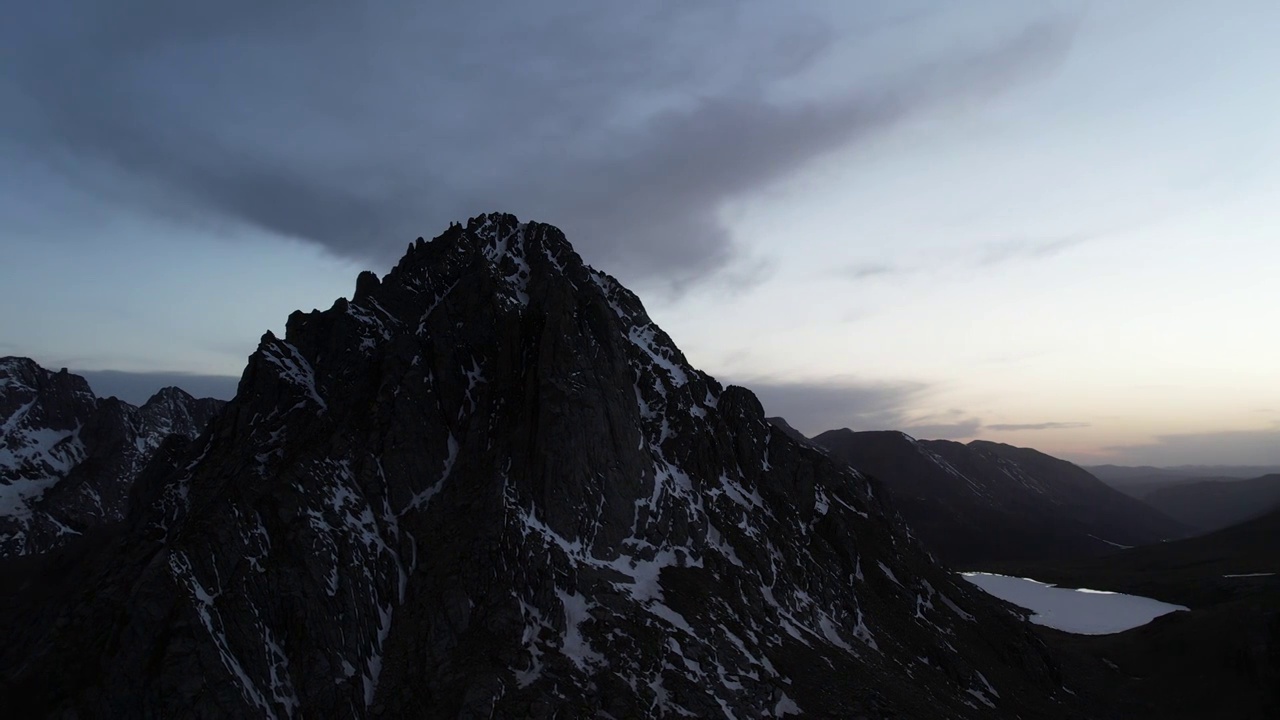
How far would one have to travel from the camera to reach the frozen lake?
143125 millimetres

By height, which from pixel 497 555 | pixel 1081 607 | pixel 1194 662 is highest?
pixel 497 555

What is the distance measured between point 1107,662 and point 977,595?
21.4m

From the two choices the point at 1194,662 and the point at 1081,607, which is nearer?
the point at 1194,662

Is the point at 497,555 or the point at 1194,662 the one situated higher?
the point at 497,555

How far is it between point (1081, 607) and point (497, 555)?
163 metres

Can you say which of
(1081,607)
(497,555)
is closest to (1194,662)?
(1081,607)

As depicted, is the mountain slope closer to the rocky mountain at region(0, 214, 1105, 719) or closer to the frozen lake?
the rocky mountain at region(0, 214, 1105, 719)

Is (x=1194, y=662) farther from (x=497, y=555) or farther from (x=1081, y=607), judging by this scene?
(x=497, y=555)

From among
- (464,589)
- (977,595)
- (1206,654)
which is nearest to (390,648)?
(464,589)

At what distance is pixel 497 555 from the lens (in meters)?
70.4

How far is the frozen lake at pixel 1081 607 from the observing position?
143m

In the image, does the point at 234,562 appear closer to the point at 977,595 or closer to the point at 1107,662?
the point at 977,595

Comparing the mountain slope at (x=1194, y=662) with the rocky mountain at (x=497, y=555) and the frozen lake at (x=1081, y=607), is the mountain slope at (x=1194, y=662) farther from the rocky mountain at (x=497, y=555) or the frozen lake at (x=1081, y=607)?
the frozen lake at (x=1081, y=607)

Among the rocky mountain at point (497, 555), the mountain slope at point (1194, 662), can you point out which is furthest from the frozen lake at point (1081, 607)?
the rocky mountain at point (497, 555)
